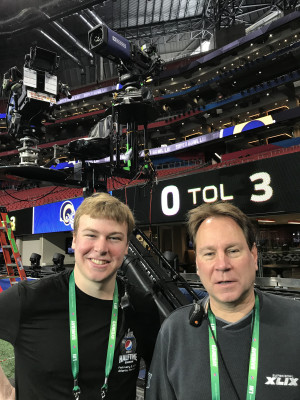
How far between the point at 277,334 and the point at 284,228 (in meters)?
16.1

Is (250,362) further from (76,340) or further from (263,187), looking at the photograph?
(263,187)

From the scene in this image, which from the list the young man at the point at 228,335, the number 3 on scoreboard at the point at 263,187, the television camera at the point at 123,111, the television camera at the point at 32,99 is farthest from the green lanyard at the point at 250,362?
the number 3 on scoreboard at the point at 263,187

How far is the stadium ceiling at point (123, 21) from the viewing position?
26.3 m

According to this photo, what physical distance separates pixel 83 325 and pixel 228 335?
60 centimetres

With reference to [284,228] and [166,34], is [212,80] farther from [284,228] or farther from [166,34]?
[166,34]

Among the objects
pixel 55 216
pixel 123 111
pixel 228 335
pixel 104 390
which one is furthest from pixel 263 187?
pixel 55 216

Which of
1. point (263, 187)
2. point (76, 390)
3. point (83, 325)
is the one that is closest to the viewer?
point (76, 390)

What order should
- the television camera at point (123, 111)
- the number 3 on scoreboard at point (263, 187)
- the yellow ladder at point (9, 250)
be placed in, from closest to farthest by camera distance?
the television camera at point (123, 111), the yellow ladder at point (9, 250), the number 3 on scoreboard at point (263, 187)

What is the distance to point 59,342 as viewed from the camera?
48.1 inches

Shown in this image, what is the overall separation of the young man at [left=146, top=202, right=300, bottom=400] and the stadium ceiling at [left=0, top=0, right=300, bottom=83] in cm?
2834

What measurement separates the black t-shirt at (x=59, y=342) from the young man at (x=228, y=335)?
0.17 meters

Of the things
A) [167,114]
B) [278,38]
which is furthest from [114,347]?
[167,114]

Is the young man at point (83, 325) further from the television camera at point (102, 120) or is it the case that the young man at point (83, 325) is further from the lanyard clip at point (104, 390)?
the television camera at point (102, 120)

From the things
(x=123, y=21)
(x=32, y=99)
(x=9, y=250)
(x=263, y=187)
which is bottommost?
(x=9, y=250)
